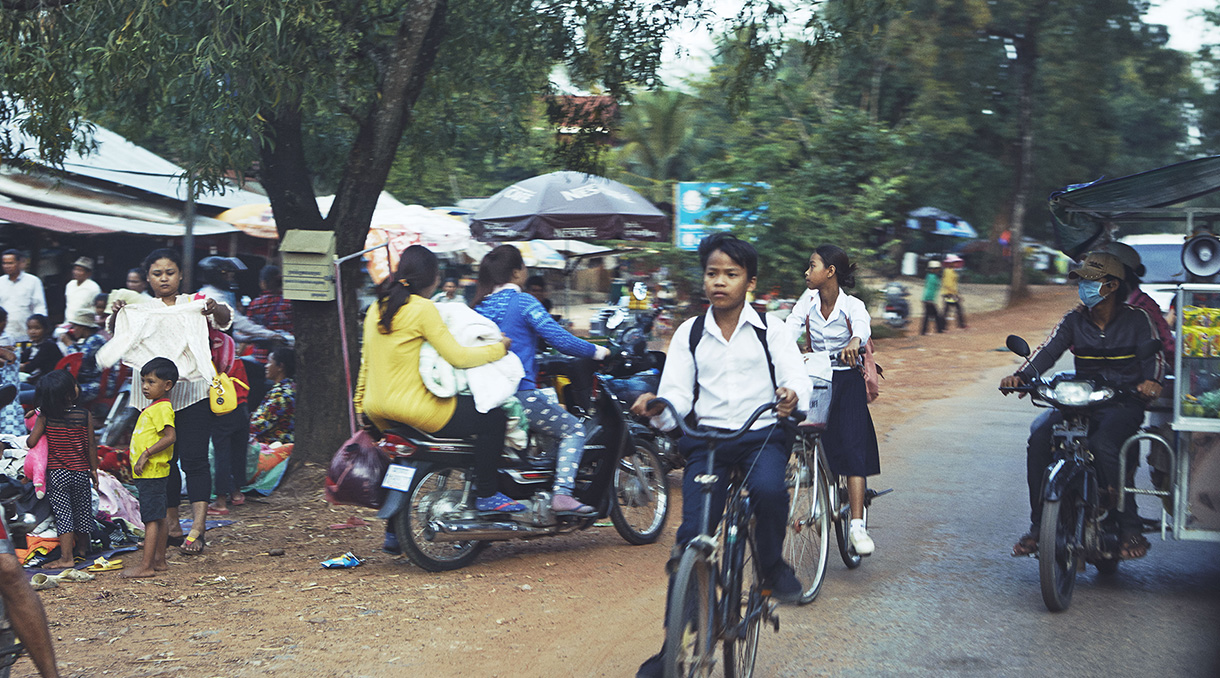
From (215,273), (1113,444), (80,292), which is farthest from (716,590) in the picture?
(80,292)

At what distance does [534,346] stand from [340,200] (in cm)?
255

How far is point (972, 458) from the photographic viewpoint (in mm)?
10117

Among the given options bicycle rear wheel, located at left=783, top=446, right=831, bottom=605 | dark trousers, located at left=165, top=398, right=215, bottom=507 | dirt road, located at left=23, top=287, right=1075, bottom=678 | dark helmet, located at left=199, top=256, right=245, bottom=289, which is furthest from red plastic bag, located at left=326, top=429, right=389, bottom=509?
dark helmet, located at left=199, top=256, right=245, bottom=289

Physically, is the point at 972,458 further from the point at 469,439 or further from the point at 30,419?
the point at 30,419

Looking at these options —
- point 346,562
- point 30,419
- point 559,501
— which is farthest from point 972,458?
point 30,419

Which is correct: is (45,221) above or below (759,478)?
above

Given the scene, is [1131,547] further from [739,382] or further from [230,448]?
[230,448]

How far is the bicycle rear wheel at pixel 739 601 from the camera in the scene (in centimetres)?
393

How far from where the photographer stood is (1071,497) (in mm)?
5508

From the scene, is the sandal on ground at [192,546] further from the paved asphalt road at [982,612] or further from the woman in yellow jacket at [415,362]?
the paved asphalt road at [982,612]

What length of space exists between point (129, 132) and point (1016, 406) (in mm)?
10561

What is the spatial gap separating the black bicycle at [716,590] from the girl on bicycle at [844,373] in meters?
1.80

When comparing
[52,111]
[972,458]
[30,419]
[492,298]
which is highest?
[52,111]

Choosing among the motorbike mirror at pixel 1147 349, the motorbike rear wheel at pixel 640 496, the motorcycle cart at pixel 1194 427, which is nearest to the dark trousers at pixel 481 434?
the motorbike rear wheel at pixel 640 496
